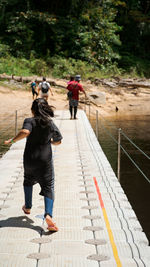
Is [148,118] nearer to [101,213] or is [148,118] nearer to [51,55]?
[51,55]

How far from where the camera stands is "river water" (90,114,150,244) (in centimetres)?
777

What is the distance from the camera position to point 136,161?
11.9m

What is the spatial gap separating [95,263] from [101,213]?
146 centimetres

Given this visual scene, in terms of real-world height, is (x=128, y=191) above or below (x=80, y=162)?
below

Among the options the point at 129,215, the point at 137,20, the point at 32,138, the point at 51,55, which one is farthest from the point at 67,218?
the point at 137,20

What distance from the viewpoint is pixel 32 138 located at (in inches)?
162

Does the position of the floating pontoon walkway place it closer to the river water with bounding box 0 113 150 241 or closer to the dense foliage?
the river water with bounding box 0 113 150 241

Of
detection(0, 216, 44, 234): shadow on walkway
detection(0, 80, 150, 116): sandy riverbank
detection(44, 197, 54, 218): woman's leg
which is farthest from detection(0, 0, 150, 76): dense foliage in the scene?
detection(44, 197, 54, 218): woman's leg

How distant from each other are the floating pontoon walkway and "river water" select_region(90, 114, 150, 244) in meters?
1.08

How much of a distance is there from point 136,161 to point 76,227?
776cm

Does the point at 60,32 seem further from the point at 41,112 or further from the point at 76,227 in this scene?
the point at 76,227

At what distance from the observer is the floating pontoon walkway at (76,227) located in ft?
11.5

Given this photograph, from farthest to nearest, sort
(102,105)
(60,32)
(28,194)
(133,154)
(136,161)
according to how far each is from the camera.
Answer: (60,32)
(102,105)
(133,154)
(136,161)
(28,194)

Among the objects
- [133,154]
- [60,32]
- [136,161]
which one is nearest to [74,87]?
[133,154]
